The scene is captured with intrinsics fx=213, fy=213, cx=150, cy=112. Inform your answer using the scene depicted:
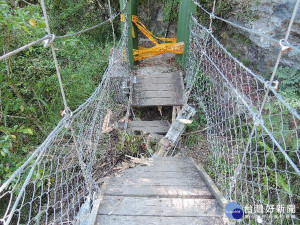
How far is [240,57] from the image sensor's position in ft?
13.1

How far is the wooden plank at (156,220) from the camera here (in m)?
1.41

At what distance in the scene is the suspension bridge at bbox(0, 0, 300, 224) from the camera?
1.39m

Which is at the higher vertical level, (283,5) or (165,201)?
(283,5)

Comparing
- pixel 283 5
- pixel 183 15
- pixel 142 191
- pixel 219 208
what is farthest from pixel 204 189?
pixel 283 5

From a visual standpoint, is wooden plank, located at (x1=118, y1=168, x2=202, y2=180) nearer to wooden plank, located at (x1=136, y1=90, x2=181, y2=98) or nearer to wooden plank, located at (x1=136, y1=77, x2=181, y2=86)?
wooden plank, located at (x1=136, y1=90, x2=181, y2=98)

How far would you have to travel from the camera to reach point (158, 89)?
3.47 meters

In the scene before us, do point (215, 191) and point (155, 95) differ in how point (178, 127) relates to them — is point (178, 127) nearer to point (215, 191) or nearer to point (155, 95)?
point (155, 95)

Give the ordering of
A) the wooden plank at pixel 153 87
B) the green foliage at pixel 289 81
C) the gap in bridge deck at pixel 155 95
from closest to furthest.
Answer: the green foliage at pixel 289 81, the gap in bridge deck at pixel 155 95, the wooden plank at pixel 153 87

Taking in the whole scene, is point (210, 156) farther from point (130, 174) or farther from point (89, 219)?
point (89, 219)

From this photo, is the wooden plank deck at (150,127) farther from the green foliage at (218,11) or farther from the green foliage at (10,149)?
the green foliage at (218,11)

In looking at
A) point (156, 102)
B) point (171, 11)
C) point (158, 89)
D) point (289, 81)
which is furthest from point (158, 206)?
point (171, 11)

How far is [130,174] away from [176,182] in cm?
43

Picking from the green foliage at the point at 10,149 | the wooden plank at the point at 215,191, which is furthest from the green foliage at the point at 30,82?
the wooden plank at the point at 215,191
